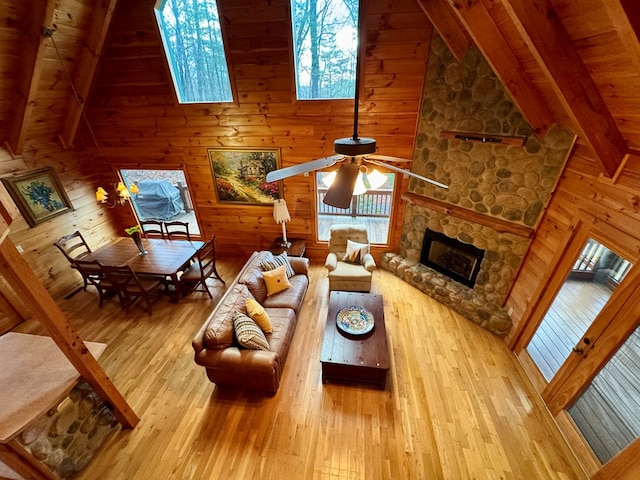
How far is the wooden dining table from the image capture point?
3877 mm

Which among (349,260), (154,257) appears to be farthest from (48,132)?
(349,260)

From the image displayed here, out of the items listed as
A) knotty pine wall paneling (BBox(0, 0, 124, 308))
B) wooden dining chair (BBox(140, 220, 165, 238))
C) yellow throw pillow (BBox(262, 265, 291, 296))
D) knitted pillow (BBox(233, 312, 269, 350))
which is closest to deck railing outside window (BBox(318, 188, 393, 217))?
yellow throw pillow (BBox(262, 265, 291, 296))

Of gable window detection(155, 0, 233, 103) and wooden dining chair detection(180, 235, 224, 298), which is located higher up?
gable window detection(155, 0, 233, 103)

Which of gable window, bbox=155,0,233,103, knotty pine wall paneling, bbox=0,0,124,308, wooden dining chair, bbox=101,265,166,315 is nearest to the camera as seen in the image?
knotty pine wall paneling, bbox=0,0,124,308

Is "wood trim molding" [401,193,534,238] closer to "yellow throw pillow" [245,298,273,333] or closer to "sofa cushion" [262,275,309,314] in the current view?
"sofa cushion" [262,275,309,314]

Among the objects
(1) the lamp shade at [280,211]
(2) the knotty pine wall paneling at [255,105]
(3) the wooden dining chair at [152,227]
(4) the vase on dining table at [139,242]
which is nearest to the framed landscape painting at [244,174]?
(2) the knotty pine wall paneling at [255,105]

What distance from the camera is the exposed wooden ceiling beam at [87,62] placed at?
3.56 metres

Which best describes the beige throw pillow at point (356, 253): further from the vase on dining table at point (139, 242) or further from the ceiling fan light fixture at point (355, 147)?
the vase on dining table at point (139, 242)

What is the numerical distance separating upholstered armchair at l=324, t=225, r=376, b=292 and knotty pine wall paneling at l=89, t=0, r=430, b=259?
0.63 meters

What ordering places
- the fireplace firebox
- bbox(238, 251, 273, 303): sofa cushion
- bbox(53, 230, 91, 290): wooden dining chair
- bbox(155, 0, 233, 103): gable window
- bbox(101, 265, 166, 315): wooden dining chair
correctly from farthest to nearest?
1. bbox(53, 230, 91, 290): wooden dining chair
2. the fireplace firebox
3. bbox(155, 0, 233, 103): gable window
4. bbox(101, 265, 166, 315): wooden dining chair
5. bbox(238, 251, 273, 303): sofa cushion

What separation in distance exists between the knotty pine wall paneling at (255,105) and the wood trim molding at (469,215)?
1.48 ft

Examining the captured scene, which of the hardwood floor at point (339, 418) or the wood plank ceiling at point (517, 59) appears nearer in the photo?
the wood plank ceiling at point (517, 59)

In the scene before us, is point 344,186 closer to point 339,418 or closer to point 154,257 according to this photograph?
point 339,418

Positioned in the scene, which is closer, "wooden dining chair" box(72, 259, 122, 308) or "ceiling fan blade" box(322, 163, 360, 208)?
"ceiling fan blade" box(322, 163, 360, 208)
